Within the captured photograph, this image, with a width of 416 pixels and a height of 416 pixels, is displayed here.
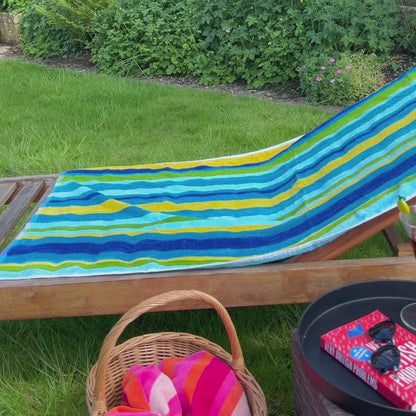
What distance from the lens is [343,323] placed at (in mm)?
1510


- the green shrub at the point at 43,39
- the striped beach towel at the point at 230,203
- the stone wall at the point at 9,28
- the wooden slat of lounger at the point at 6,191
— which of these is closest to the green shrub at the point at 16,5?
the stone wall at the point at 9,28

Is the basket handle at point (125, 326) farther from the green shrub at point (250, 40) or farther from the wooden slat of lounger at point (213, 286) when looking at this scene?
the green shrub at point (250, 40)

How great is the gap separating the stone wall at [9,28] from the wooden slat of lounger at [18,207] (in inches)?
187

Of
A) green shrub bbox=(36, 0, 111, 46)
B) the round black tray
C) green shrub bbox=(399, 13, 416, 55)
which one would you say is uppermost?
green shrub bbox=(36, 0, 111, 46)

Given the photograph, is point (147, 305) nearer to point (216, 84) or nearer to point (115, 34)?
point (216, 84)

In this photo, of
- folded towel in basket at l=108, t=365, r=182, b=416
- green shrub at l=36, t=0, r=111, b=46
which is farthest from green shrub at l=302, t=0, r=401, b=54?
folded towel in basket at l=108, t=365, r=182, b=416

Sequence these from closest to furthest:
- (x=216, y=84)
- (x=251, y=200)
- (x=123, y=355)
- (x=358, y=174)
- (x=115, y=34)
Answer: (x=123, y=355) → (x=358, y=174) → (x=251, y=200) → (x=216, y=84) → (x=115, y=34)

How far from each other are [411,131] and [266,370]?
39.4 inches

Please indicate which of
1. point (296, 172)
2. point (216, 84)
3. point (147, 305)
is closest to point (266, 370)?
point (147, 305)

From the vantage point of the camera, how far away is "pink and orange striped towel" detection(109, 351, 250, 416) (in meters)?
1.64

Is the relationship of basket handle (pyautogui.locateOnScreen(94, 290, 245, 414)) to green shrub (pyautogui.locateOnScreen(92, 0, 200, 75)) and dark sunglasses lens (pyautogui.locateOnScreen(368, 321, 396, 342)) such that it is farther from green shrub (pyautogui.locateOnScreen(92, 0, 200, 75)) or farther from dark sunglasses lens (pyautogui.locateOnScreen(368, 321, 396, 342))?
green shrub (pyautogui.locateOnScreen(92, 0, 200, 75))

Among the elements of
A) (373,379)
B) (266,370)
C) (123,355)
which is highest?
(373,379)

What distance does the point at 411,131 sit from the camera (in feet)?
7.36

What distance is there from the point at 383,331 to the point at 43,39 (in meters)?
5.94
